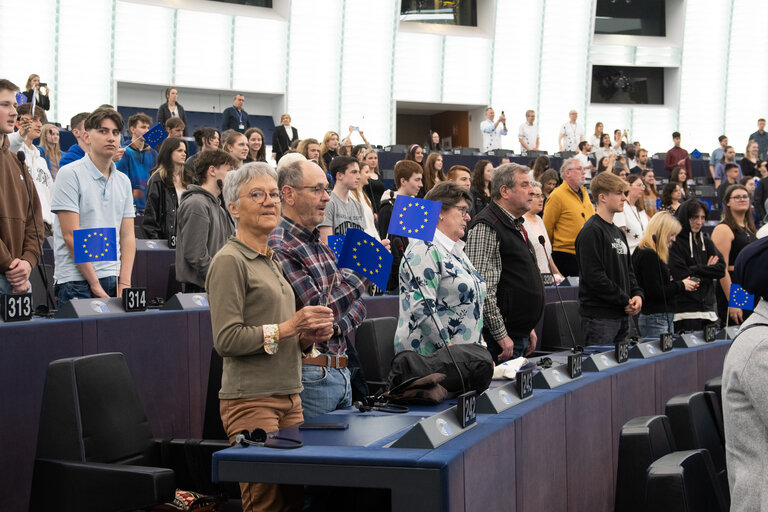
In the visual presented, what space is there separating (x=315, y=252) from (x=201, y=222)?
174cm

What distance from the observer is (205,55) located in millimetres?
18078

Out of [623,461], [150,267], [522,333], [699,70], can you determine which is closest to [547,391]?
[623,461]

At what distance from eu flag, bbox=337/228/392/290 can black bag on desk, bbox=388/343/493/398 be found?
249 mm

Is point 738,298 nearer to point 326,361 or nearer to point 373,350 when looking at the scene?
point 373,350

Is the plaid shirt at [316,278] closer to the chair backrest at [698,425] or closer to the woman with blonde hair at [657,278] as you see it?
the chair backrest at [698,425]

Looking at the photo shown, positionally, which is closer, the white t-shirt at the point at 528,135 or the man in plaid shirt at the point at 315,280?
the man in plaid shirt at the point at 315,280

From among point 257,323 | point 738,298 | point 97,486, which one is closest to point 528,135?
point 738,298

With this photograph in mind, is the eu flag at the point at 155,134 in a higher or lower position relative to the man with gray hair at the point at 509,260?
higher

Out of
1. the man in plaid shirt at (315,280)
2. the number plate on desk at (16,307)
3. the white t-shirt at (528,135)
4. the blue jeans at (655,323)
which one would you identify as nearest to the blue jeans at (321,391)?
the man in plaid shirt at (315,280)

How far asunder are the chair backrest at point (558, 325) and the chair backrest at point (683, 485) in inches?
116

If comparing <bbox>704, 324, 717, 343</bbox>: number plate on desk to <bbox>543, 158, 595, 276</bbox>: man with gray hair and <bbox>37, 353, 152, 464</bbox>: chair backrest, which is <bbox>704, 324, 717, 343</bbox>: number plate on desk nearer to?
<bbox>543, 158, 595, 276</bbox>: man with gray hair

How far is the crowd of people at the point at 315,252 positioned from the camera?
2623 mm

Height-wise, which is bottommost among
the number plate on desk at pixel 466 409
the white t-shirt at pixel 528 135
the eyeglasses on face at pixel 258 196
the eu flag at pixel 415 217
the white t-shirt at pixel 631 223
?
the number plate on desk at pixel 466 409

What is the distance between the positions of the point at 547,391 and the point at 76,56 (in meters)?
15.5
